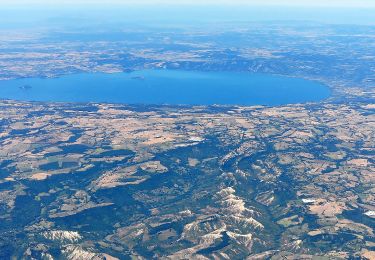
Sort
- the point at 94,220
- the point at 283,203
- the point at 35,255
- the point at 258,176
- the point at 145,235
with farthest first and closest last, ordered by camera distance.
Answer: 1. the point at 258,176
2. the point at 283,203
3. the point at 94,220
4. the point at 145,235
5. the point at 35,255

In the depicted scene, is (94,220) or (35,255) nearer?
(35,255)

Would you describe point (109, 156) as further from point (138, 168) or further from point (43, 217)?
point (43, 217)

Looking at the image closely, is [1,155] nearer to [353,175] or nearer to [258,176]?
[258,176]

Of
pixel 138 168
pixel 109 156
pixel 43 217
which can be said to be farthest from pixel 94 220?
pixel 109 156

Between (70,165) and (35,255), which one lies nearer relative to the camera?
(35,255)

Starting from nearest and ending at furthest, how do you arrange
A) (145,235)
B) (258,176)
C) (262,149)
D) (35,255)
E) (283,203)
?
(35,255), (145,235), (283,203), (258,176), (262,149)

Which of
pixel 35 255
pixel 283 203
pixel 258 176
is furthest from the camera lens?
pixel 258 176

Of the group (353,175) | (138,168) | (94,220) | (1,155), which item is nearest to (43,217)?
(94,220)

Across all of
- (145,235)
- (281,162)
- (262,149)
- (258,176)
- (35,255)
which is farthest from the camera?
(262,149)
